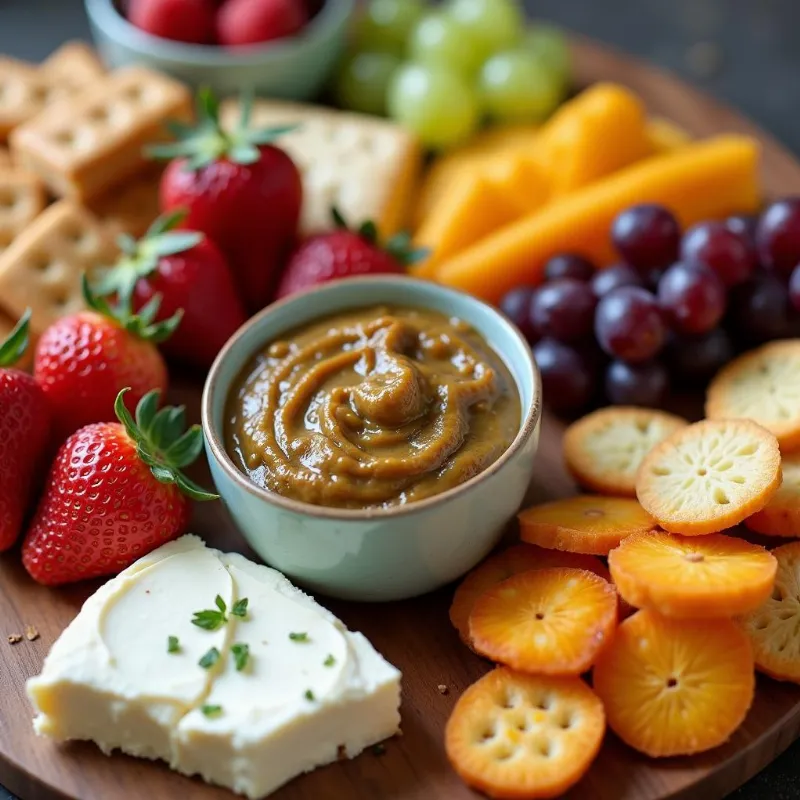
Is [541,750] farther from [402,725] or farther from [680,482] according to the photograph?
[680,482]

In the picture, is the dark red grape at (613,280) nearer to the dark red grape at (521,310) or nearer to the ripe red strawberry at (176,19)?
the dark red grape at (521,310)

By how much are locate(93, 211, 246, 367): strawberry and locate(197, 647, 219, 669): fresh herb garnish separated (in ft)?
→ 3.21

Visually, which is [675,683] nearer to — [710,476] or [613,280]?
[710,476]

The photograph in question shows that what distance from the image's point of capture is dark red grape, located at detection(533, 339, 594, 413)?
2.67m

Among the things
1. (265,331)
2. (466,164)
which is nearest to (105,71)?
(466,164)

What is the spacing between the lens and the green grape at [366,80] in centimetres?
351

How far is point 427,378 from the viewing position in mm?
2287

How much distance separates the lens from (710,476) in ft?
7.34

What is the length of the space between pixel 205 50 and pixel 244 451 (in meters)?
1.66

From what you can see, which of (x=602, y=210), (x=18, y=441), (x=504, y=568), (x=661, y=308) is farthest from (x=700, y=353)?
(x=18, y=441)

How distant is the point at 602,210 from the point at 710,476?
1.01 metres

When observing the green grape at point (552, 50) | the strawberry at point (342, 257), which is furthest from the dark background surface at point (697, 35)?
the strawberry at point (342, 257)

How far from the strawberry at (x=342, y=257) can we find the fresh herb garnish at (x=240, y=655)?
3.52ft

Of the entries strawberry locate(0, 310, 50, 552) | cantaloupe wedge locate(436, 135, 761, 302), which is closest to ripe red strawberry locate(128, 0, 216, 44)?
cantaloupe wedge locate(436, 135, 761, 302)
